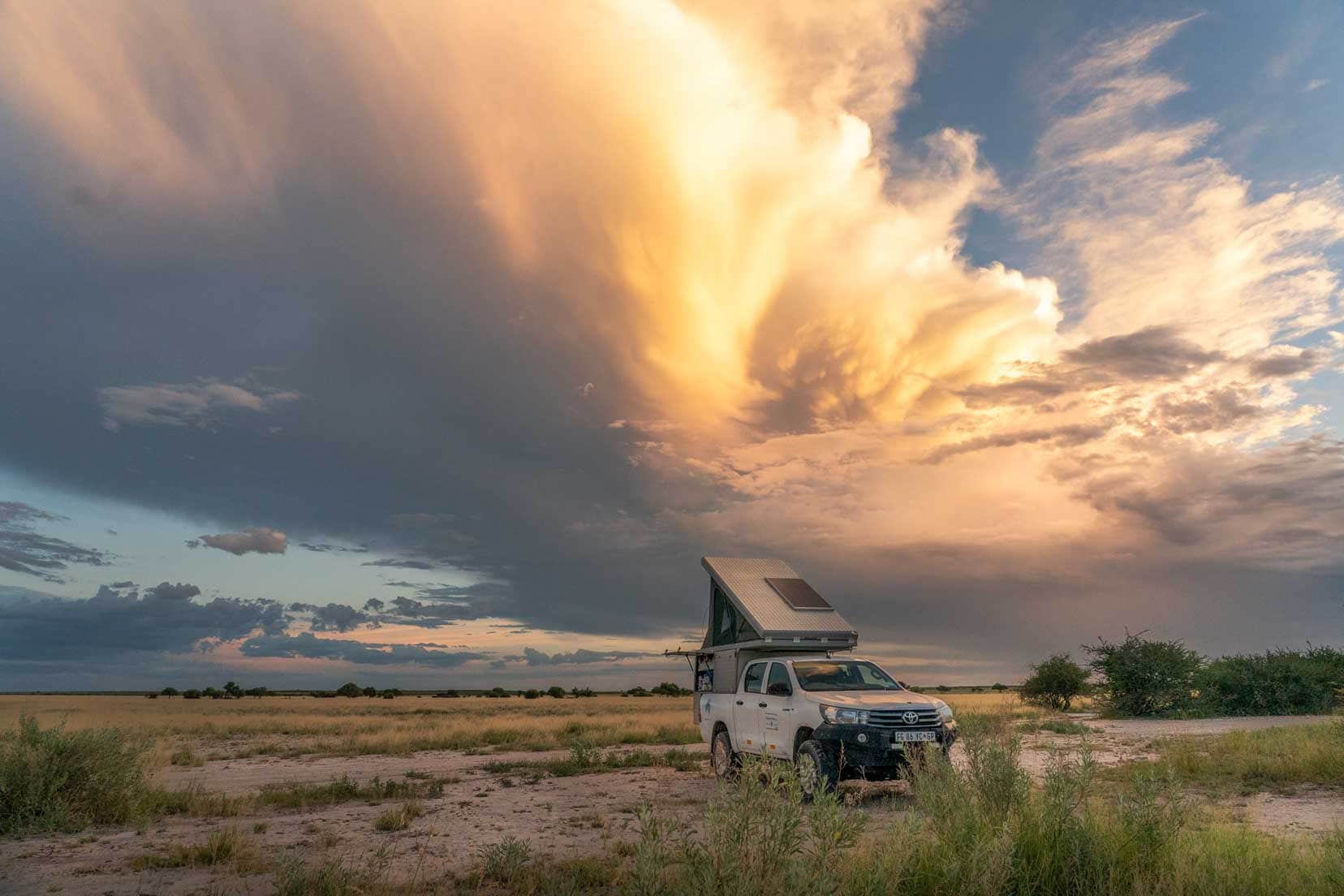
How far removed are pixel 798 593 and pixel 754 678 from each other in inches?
369

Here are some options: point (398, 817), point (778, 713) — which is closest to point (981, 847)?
point (778, 713)

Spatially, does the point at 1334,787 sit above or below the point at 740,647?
below

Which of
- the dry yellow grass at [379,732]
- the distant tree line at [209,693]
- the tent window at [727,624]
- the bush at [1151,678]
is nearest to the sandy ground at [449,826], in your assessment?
the tent window at [727,624]

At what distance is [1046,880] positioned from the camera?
6.40 m

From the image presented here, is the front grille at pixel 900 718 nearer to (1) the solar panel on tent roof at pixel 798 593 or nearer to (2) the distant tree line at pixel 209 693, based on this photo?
(1) the solar panel on tent roof at pixel 798 593

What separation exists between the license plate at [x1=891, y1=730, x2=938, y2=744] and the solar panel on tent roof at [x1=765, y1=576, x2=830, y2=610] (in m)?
11.1

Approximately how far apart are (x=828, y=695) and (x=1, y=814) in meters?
12.0

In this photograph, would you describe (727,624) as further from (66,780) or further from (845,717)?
(66,780)

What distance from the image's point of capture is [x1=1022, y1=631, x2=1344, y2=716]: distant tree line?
3017 cm

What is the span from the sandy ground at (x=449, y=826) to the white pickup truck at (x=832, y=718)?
24.8 inches

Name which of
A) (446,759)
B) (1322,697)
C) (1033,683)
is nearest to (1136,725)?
(1322,697)

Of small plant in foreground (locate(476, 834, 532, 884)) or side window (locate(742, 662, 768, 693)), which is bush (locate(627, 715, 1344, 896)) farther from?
side window (locate(742, 662, 768, 693))

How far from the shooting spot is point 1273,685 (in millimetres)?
30359

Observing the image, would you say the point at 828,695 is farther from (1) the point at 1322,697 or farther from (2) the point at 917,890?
(1) the point at 1322,697
